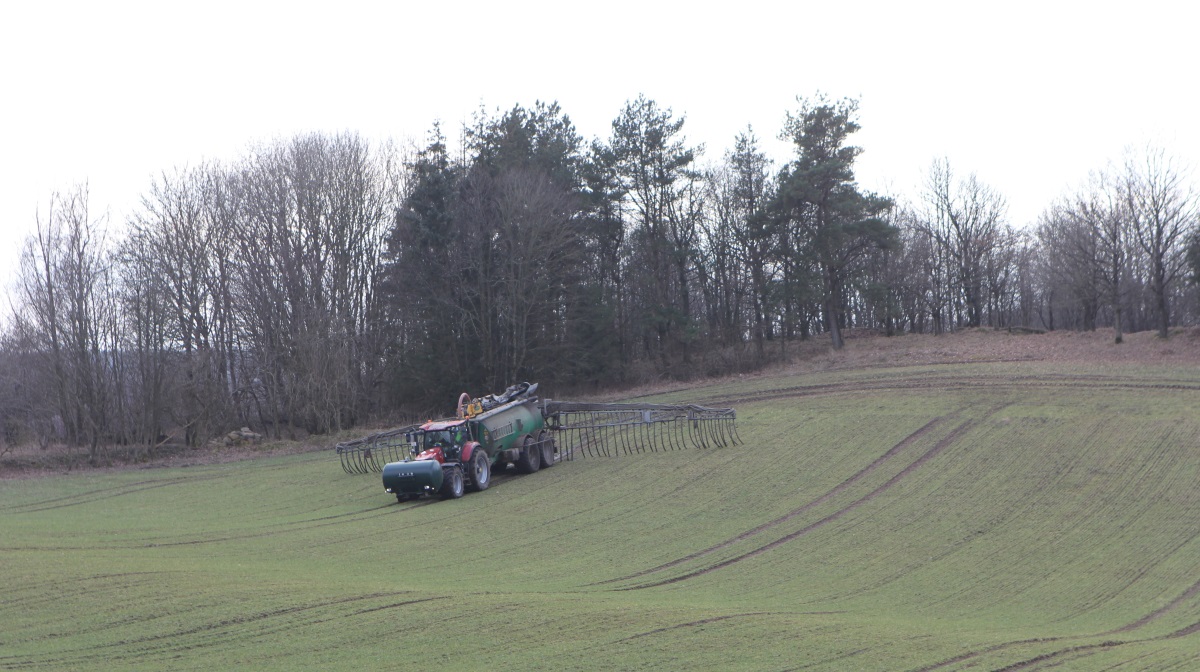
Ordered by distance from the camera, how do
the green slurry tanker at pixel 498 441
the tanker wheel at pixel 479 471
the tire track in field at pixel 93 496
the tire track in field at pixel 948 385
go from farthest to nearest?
the tire track in field at pixel 948 385
the tire track in field at pixel 93 496
the tanker wheel at pixel 479 471
the green slurry tanker at pixel 498 441

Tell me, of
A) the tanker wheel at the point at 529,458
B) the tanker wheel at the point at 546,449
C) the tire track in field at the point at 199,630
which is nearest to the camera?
the tire track in field at the point at 199,630

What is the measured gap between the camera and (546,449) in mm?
26469

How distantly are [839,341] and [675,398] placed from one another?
1263cm

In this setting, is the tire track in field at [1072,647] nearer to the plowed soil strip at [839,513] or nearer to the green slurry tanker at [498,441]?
the plowed soil strip at [839,513]

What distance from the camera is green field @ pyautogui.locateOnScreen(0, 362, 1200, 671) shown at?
9789 millimetres

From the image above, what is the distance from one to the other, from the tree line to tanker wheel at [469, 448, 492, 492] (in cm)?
1828

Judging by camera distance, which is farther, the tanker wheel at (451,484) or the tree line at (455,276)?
the tree line at (455,276)

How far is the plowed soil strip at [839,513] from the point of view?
14.8m

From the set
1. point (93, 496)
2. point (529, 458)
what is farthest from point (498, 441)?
point (93, 496)

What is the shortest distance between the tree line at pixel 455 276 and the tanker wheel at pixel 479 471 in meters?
18.3

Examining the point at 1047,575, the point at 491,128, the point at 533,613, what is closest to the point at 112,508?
the point at 533,613

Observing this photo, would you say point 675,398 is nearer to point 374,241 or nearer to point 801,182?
point 801,182

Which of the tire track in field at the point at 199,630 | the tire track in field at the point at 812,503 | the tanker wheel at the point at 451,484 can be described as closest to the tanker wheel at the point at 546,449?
the tanker wheel at the point at 451,484

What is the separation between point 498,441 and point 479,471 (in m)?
1.33
